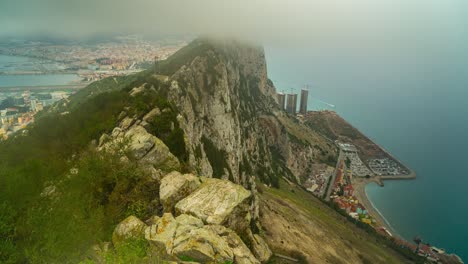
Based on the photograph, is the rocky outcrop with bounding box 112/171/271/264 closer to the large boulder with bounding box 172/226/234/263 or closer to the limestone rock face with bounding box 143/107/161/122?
the large boulder with bounding box 172/226/234/263

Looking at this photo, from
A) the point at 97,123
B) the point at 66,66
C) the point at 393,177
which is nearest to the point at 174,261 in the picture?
the point at 97,123

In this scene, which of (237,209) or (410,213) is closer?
(237,209)

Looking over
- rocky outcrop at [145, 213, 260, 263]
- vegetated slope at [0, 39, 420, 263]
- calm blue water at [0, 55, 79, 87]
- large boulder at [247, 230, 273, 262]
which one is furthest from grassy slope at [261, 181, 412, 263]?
calm blue water at [0, 55, 79, 87]

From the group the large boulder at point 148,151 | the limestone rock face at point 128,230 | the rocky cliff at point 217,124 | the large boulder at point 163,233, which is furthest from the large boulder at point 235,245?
the rocky cliff at point 217,124

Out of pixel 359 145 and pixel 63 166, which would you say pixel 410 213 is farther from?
pixel 63 166

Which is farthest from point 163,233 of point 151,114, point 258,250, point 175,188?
point 151,114

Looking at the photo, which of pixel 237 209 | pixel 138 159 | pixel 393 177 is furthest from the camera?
pixel 393 177

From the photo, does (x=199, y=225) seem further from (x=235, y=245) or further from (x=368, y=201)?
(x=368, y=201)
